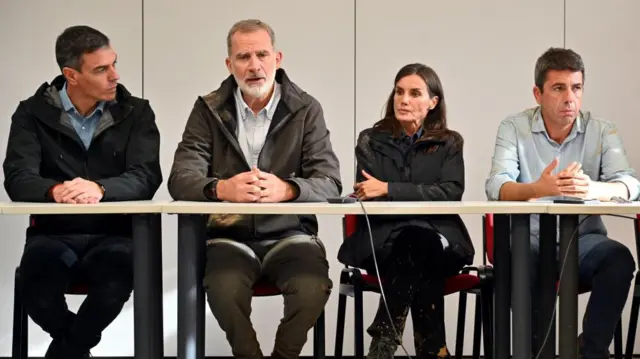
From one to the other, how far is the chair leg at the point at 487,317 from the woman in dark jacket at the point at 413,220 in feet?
0.54

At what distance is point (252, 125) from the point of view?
11.1 ft

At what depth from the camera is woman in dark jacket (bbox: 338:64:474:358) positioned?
310 centimetres

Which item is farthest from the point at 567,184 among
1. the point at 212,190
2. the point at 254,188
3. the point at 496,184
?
the point at 212,190

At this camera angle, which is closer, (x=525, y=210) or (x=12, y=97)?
(x=525, y=210)

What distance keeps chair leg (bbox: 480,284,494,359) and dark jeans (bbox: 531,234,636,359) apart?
23 centimetres

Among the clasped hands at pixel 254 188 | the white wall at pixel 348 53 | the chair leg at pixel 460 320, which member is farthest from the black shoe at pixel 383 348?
the white wall at pixel 348 53

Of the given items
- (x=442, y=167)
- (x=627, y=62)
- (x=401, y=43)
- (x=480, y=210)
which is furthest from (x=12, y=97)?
(x=627, y=62)

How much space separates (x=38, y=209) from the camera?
2.57m

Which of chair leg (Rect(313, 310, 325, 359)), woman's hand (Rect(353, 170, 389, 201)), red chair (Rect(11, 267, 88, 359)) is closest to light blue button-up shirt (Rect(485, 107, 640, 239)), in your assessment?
woman's hand (Rect(353, 170, 389, 201))

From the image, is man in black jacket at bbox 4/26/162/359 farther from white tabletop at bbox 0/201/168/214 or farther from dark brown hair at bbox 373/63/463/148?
dark brown hair at bbox 373/63/463/148

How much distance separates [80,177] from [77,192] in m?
0.44

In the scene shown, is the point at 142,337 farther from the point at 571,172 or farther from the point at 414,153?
the point at 571,172

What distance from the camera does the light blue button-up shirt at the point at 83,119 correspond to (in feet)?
11.3

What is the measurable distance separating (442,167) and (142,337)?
1.35m
